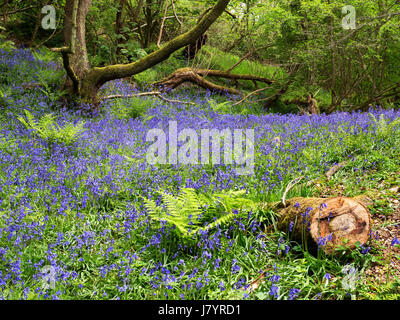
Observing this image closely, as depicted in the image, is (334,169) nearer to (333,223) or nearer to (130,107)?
(333,223)

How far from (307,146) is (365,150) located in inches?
32.3

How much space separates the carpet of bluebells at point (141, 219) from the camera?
2.48m

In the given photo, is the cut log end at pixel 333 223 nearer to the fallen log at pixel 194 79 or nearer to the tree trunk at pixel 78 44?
the tree trunk at pixel 78 44

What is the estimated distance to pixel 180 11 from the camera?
12977 mm

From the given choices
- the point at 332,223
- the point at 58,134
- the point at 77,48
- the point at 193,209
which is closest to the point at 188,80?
the point at 77,48

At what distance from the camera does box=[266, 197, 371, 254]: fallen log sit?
2689 mm

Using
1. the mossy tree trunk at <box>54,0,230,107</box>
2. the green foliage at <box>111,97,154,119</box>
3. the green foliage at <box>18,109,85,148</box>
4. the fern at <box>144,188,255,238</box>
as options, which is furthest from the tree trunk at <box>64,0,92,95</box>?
the fern at <box>144,188,255,238</box>

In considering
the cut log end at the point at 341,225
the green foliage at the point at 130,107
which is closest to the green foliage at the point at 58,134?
the green foliage at the point at 130,107

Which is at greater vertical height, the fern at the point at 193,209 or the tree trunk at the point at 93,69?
the tree trunk at the point at 93,69

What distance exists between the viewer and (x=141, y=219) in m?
3.27

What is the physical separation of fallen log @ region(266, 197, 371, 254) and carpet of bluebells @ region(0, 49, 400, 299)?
145 millimetres

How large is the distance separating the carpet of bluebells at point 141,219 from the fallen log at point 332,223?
0.48ft

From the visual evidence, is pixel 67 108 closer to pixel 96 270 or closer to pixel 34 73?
pixel 34 73
